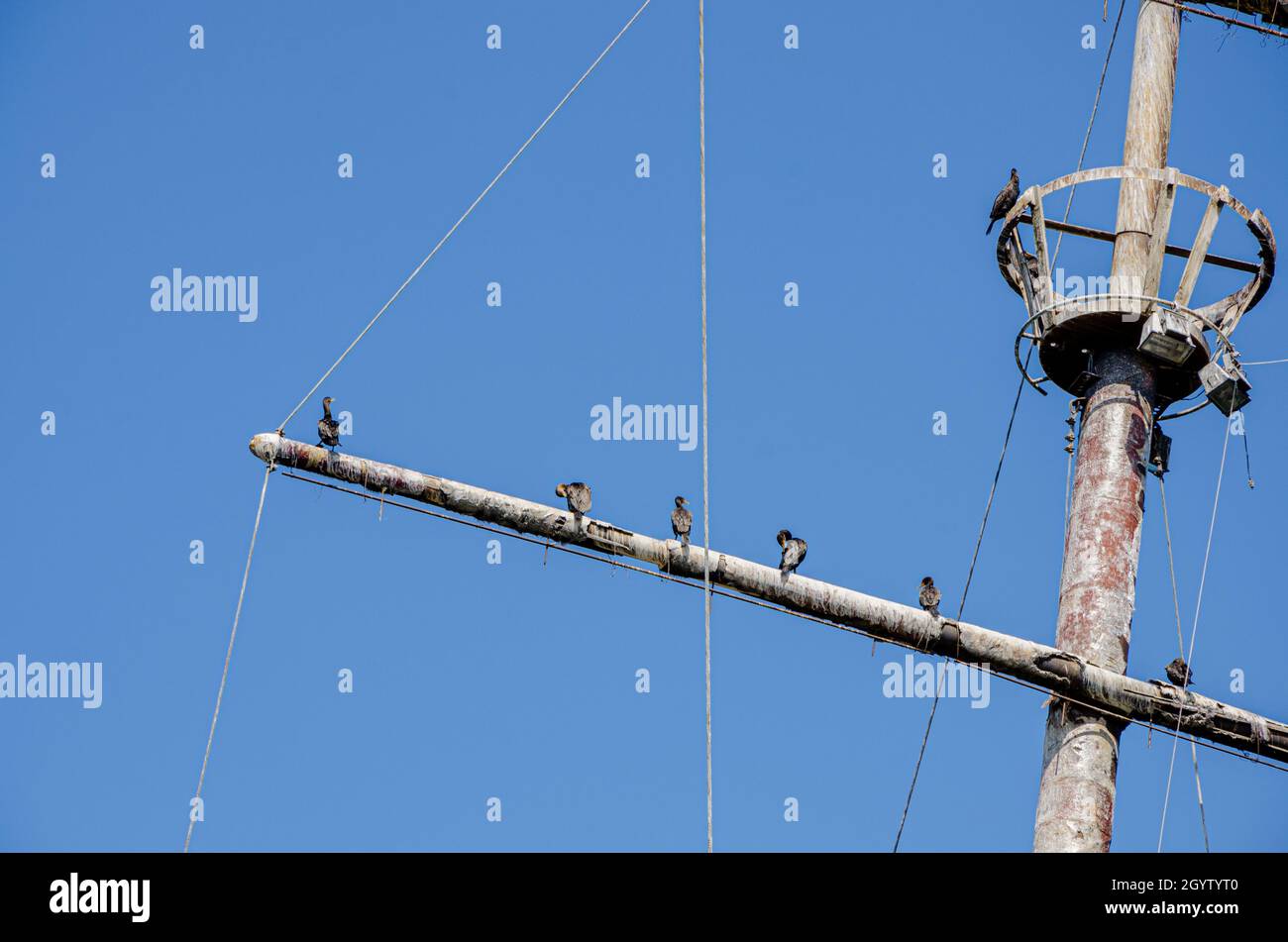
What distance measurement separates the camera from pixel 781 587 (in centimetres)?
2788

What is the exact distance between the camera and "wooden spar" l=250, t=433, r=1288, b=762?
27.4 meters

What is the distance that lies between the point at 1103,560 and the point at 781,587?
3.93m

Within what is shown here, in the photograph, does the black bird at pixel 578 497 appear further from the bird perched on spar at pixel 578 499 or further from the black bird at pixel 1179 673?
the black bird at pixel 1179 673

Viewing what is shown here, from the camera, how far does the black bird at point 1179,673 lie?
1116 inches

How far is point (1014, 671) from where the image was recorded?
89.4ft

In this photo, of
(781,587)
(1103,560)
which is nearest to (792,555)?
(781,587)

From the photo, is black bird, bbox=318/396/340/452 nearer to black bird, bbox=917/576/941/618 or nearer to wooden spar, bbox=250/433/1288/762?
wooden spar, bbox=250/433/1288/762

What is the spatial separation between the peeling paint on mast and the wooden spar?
642mm

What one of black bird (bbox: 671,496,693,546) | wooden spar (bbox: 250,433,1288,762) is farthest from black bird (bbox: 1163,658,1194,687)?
black bird (bbox: 671,496,693,546)

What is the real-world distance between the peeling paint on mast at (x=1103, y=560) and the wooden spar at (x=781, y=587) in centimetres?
64

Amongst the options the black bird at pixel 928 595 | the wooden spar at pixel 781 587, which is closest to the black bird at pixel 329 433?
the wooden spar at pixel 781 587
